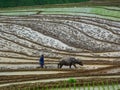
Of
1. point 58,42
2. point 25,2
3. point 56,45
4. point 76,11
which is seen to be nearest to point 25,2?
point 25,2

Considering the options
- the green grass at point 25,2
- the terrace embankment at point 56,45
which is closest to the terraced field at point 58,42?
the terrace embankment at point 56,45

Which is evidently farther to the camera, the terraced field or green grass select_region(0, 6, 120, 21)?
green grass select_region(0, 6, 120, 21)

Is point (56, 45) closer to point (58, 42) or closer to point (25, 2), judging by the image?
point (58, 42)

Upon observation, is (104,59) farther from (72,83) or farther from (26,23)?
(26,23)

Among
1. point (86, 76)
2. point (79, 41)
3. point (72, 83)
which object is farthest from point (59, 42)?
point (72, 83)

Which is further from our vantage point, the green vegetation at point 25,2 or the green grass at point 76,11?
the green vegetation at point 25,2

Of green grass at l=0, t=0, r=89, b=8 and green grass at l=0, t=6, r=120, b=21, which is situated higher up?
green grass at l=0, t=6, r=120, b=21

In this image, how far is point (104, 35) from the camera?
32.6 m

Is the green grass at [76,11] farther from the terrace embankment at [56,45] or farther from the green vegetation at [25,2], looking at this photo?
the green vegetation at [25,2]

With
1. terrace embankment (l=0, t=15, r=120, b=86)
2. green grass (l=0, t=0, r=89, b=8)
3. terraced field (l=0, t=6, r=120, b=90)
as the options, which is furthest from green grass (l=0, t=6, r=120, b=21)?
green grass (l=0, t=0, r=89, b=8)

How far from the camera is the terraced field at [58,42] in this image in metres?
21.2

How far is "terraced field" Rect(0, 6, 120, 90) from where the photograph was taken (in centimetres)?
2116

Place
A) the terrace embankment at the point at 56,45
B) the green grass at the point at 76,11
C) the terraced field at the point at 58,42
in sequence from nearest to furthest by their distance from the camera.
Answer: the terraced field at the point at 58,42, the terrace embankment at the point at 56,45, the green grass at the point at 76,11

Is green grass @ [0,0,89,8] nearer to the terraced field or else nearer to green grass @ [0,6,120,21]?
green grass @ [0,6,120,21]
